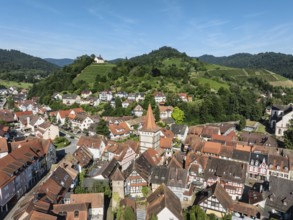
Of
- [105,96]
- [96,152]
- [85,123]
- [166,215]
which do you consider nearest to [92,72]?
[105,96]

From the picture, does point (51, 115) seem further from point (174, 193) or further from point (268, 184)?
point (268, 184)

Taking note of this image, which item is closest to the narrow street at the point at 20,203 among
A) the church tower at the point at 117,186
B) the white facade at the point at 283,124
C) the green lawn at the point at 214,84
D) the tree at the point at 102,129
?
the church tower at the point at 117,186

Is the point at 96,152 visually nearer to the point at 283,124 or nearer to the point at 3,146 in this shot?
the point at 3,146

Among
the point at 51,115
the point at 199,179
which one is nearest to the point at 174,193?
the point at 199,179

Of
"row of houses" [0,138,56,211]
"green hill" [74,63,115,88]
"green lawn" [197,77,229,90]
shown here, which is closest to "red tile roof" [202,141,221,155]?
"row of houses" [0,138,56,211]

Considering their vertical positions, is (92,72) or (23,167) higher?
(92,72)

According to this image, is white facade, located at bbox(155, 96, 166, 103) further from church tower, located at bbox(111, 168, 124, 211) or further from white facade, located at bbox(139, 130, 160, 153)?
church tower, located at bbox(111, 168, 124, 211)
